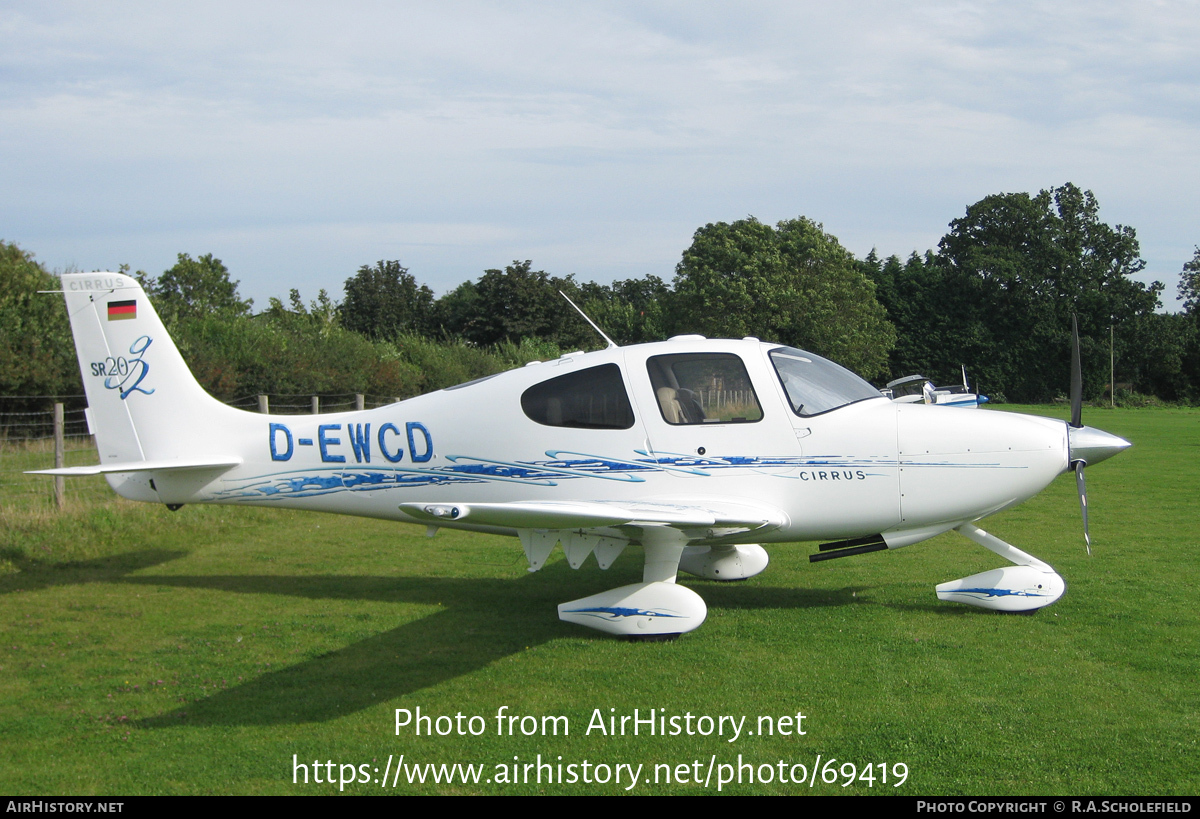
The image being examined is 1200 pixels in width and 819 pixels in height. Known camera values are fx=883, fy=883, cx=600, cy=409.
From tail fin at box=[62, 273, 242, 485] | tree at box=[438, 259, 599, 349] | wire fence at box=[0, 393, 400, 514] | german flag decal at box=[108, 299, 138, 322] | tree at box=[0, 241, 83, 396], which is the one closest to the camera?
tail fin at box=[62, 273, 242, 485]

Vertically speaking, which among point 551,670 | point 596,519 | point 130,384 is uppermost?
point 130,384

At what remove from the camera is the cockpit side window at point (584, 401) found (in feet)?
22.9

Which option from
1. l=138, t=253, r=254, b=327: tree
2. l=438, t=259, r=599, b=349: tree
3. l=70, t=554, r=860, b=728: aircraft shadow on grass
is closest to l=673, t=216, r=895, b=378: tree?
l=438, t=259, r=599, b=349: tree

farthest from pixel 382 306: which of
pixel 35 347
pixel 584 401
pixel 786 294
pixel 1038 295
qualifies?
pixel 584 401

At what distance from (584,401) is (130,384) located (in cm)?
436

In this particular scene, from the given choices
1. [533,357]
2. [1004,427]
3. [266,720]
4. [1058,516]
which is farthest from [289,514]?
[533,357]

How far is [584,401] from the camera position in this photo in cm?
705

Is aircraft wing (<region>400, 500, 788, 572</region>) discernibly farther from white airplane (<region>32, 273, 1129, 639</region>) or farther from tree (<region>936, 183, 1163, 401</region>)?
tree (<region>936, 183, 1163, 401</region>)

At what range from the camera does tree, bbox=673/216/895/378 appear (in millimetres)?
49750

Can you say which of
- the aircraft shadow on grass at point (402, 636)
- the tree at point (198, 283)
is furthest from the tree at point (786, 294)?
the aircraft shadow on grass at point (402, 636)

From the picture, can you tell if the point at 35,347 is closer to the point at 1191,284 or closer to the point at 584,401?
the point at 584,401

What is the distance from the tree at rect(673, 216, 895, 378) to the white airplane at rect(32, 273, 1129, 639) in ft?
139

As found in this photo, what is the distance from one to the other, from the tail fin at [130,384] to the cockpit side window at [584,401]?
2.92 meters

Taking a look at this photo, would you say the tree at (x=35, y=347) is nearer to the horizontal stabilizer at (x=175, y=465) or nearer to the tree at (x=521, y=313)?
the horizontal stabilizer at (x=175, y=465)
